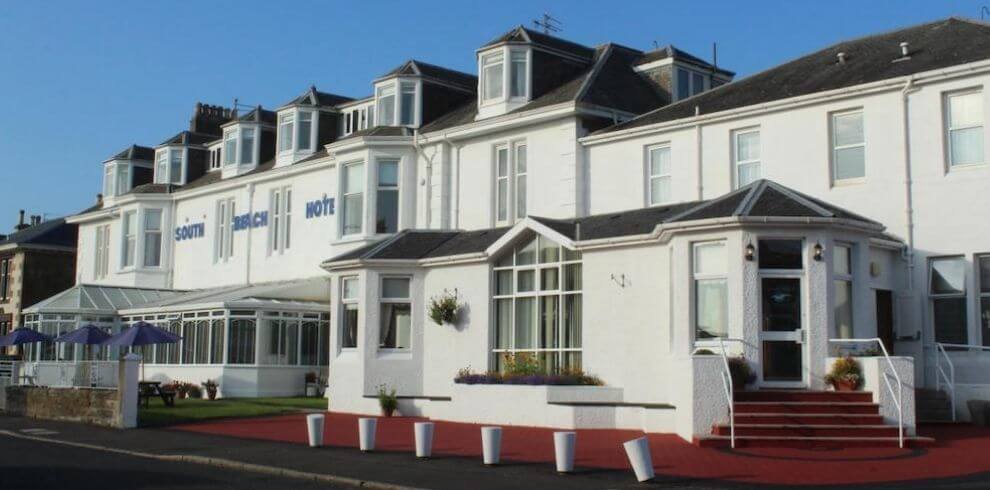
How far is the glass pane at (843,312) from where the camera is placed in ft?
62.5

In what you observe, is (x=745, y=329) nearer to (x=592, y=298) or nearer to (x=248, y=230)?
(x=592, y=298)

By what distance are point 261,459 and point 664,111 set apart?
15.0 meters

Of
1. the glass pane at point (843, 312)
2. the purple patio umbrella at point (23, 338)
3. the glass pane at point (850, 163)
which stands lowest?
the purple patio umbrella at point (23, 338)

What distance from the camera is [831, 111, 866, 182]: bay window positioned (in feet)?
74.8

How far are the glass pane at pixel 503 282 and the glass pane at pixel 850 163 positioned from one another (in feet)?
24.4

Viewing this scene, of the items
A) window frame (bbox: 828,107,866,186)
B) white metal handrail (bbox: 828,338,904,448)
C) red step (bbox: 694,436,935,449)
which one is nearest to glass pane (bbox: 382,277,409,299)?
window frame (bbox: 828,107,866,186)

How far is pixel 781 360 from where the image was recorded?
727 inches

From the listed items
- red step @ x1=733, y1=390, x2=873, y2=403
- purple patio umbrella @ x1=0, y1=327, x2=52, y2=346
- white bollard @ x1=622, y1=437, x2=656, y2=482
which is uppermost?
purple patio umbrella @ x1=0, y1=327, x2=52, y2=346

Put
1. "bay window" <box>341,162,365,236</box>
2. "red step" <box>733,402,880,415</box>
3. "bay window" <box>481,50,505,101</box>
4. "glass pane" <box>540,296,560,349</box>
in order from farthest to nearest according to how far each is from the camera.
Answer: "bay window" <box>341,162,365,236</box> < "bay window" <box>481,50,505,101</box> < "glass pane" <box>540,296,560,349</box> < "red step" <box>733,402,880,415</box>

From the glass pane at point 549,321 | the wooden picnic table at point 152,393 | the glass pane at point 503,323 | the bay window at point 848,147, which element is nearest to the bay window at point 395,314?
the glass pane at point 503,323

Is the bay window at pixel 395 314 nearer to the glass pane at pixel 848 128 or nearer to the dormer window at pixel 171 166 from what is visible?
the glass pane at pixel 848 128

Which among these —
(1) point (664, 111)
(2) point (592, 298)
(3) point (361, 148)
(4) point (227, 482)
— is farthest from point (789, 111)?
(4) point (227, 482)

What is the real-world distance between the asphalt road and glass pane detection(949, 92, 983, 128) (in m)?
14.5

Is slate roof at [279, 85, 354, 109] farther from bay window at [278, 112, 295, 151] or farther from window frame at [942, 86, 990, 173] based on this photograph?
window frame at [942, 86, 990, 173]
